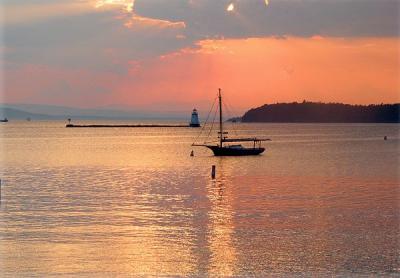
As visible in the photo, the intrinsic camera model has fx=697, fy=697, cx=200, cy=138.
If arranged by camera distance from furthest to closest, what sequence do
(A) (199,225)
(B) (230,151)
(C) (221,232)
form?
(B) (230,151) → (A) (199,225) → (C) (221,232)

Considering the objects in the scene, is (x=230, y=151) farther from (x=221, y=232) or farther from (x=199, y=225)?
(x=221, y=232)

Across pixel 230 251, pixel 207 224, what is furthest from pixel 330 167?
pixel 230 251

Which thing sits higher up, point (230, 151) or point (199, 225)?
point (230, 151)

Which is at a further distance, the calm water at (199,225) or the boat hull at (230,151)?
the boat hull at (230,151)

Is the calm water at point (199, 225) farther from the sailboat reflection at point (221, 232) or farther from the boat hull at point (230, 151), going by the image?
the boat hull at point (230, 151)

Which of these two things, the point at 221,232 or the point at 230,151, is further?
the point at 230,151

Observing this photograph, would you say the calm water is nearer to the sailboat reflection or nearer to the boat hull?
the sailboat reflection

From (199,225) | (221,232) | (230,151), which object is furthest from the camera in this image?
(230,151)

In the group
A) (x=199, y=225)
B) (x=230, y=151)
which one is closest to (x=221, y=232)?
(x=199, y=225)

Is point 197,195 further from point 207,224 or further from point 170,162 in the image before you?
point 170,162

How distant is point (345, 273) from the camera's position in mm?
21172

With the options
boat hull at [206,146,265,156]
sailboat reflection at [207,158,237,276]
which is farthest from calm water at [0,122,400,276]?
boat hull at [206,146,265,156]

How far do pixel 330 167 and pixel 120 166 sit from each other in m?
21.0

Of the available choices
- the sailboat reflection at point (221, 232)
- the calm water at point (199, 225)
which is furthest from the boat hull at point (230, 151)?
the sailboat reflection at point (221, 232)
